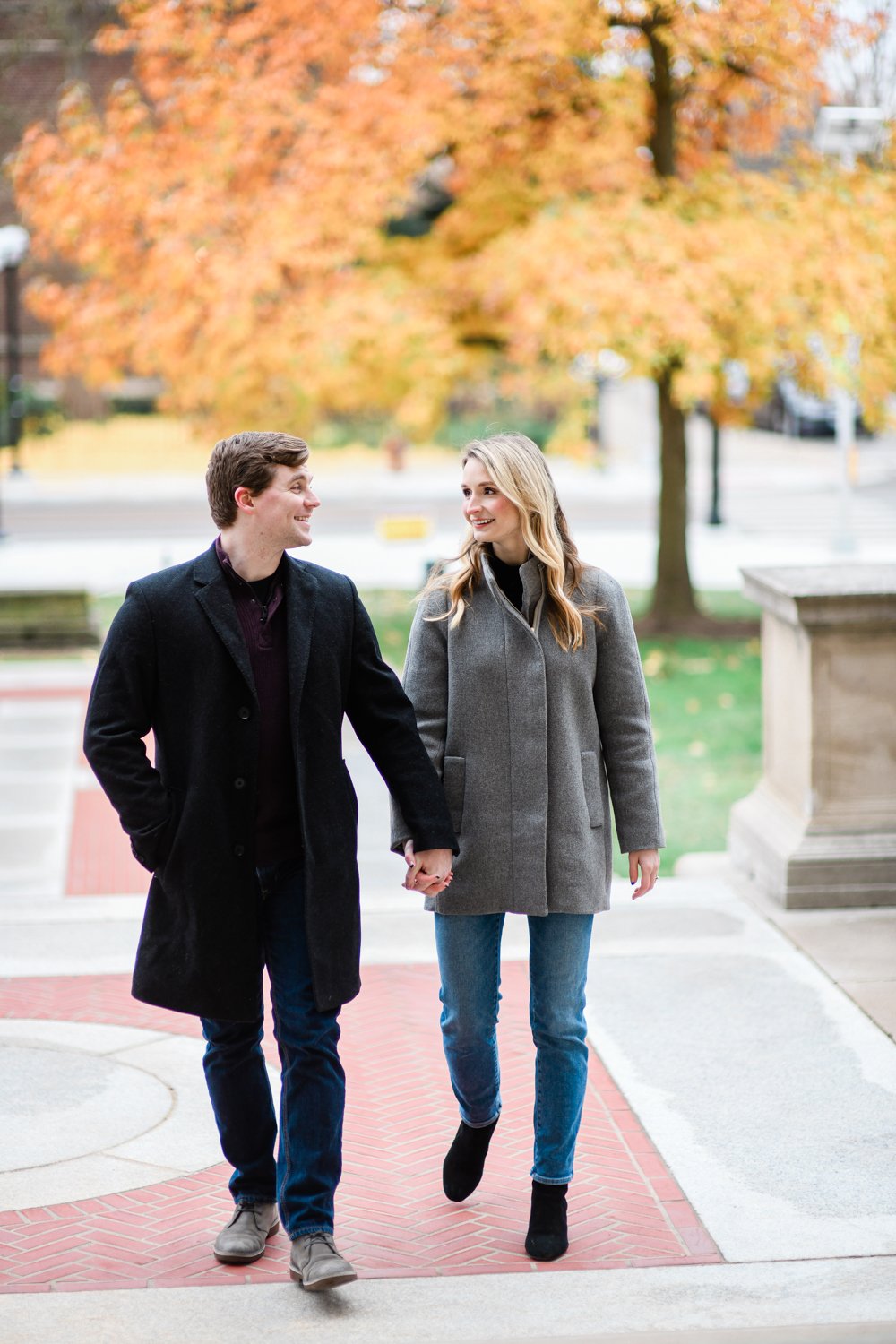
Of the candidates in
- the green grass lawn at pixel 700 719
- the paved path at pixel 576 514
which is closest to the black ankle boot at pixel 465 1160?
the green grass lawn at pixel 700 719

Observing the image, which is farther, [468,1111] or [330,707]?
[468,1111]

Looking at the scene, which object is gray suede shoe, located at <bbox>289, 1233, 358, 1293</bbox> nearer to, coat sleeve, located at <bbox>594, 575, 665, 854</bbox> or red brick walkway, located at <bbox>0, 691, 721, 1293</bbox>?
red brick walkway, located at <bbox>0, 691, 721, 1293</bbox>

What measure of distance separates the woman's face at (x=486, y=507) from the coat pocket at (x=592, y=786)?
571mm

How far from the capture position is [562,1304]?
371cm

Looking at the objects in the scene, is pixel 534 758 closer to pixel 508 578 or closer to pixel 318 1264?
pixel 508 578

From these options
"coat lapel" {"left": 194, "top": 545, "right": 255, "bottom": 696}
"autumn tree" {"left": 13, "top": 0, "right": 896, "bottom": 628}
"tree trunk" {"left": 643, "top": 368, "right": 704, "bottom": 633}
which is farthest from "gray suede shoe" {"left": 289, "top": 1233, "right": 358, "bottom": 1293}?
"tree trunk" {"left": 643, "top": 368, "right": 704, "bottom": 633}

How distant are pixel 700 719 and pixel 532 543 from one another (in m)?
8.52

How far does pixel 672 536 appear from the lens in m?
16.4

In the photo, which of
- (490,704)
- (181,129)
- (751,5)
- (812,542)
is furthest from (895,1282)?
(812,542)

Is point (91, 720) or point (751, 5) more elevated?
point (751, 5)

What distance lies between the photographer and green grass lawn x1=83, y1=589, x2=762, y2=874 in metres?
9.52

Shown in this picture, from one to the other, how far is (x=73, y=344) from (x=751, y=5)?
7.36 m

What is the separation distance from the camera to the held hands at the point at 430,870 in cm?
390

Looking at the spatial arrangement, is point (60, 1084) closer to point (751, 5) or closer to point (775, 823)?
point (775, 823)
